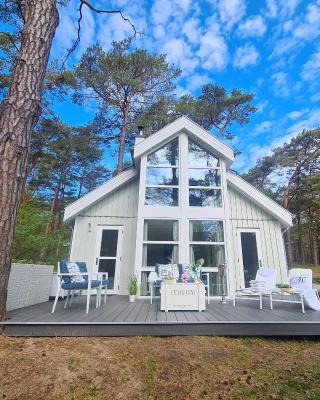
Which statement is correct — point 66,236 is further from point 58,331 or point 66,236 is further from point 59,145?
point 58,331

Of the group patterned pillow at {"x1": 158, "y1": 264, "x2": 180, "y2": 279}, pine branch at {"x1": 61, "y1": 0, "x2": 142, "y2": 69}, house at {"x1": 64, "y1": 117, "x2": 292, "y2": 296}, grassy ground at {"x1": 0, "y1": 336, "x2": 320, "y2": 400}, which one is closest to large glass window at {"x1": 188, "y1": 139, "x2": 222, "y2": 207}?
house at {"x1": 64, "y1": 117, "x2": 292, "y2": 296}

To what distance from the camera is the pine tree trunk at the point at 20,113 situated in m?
3.52

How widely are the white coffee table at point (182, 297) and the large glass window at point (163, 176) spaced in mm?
2777

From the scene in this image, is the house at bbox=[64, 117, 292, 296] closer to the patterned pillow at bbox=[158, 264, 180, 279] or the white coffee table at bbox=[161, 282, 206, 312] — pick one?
the patterned pillow at bbox=[158, 264, 180, 279]

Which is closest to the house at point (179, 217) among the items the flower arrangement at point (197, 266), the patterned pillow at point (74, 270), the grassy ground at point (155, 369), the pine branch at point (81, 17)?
the flower arrangement at point (197, 266)

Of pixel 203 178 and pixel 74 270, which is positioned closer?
pixel 74 270

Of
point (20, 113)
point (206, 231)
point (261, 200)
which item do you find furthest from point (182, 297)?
point (261, 200)

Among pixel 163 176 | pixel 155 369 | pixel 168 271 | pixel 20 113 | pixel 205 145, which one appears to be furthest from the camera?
pixel 205 145

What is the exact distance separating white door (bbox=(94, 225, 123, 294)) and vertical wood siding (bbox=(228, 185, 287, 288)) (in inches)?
147

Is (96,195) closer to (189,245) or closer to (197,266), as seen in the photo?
(189,245)

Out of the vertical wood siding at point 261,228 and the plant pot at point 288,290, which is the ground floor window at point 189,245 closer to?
the vertical wood siding at point 261,228

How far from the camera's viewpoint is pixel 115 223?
7680 mm

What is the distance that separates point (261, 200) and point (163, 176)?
3305mm

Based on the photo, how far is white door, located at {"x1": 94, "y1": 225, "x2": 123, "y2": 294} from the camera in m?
7.25
